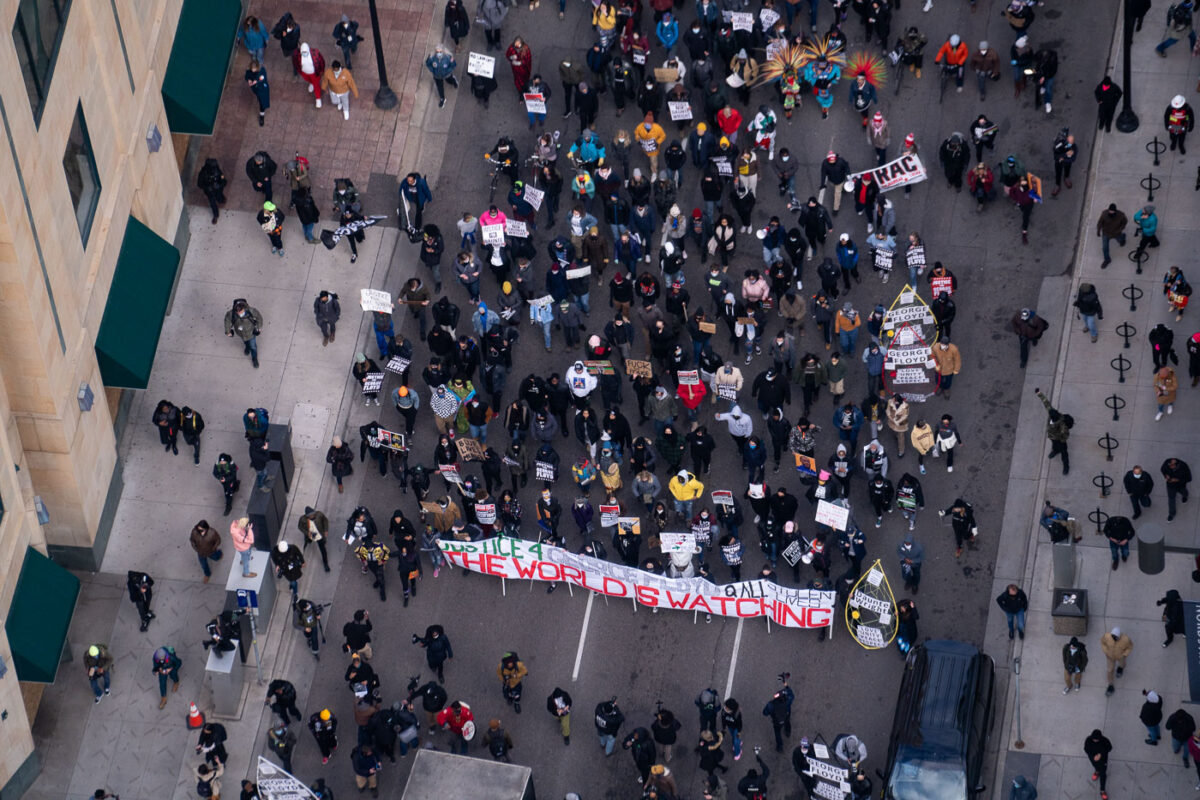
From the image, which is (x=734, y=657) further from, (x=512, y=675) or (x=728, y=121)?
(x=728, y=121)

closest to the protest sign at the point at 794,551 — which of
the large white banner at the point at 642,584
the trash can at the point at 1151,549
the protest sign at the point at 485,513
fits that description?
the large white banner at the point at 642,584

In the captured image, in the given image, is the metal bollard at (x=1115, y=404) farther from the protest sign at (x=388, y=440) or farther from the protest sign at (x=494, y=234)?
the protest sign at (x=388, y=440)

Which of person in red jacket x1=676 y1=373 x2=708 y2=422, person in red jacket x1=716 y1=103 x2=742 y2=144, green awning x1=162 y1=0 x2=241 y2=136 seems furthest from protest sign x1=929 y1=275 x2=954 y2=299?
green awning x1=162 y1=0 x2=241 y2=136

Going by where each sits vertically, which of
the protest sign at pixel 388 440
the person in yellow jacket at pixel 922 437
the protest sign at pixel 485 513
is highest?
→ the person in yellow jacket at pixel 922 437

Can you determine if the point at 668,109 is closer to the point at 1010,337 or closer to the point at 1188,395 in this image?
the point at 1010,337

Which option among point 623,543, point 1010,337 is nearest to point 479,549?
point 623,543

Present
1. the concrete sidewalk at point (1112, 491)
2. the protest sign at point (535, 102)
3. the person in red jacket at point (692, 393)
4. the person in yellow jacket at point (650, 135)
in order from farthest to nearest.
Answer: the protest sign at point (535, 102)
the person in yellow jacket at point (650, 135)
the person in red jacket at point (692, 393)
the concrete sidewalk at point (1112, 491)
